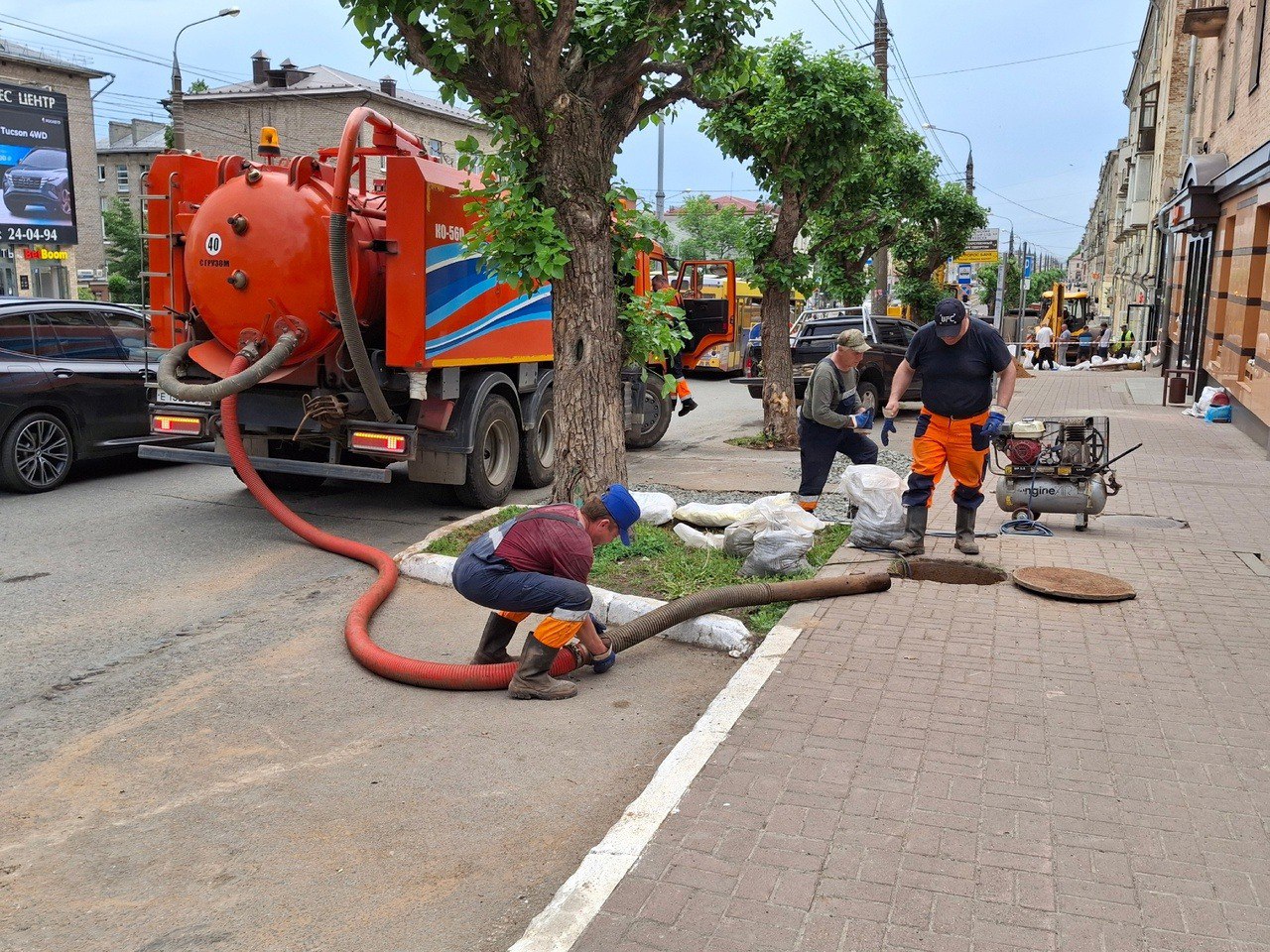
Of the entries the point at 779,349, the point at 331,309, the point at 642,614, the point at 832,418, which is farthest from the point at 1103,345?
the point at 642,614

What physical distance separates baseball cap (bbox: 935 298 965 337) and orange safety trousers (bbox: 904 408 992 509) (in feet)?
1.84

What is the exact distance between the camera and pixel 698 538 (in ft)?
24.2

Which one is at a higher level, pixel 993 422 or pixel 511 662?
pixel 993 422

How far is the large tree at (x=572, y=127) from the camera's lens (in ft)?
22.8

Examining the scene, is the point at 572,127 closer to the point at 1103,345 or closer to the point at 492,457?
the point at 492,457

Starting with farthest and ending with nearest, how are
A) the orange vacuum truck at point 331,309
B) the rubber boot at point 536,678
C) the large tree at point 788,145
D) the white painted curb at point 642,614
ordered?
the large tree at point 788,145
the orange vacuum truck at point 331,309
the white painted curb at point 642,614
the rubber boot at point 536,678

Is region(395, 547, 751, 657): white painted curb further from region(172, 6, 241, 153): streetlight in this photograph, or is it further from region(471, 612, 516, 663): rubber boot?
region(172, 6, 241, 153): streetlight

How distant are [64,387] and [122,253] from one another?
4264 centimetres

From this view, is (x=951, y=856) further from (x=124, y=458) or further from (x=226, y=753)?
(x=124, y=458)

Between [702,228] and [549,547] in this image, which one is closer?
[549,547]

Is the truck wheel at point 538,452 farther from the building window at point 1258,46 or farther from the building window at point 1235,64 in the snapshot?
the building window at point 1235,64

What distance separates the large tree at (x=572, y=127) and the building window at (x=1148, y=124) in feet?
117

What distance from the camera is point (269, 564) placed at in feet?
24.8

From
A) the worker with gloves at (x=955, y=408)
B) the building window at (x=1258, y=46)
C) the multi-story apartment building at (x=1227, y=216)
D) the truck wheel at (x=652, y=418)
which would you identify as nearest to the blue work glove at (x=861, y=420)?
the worker with gloves at (x=955, y=408)
